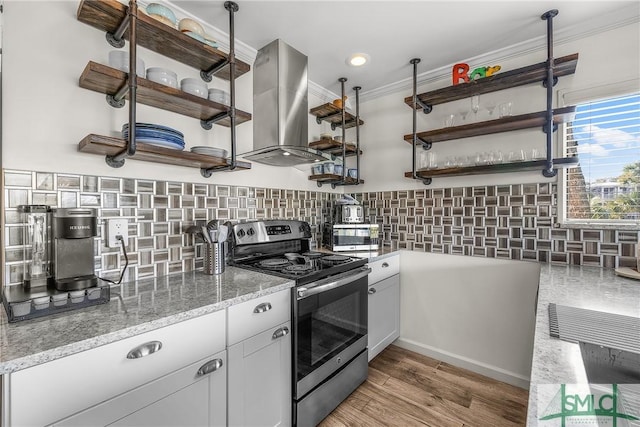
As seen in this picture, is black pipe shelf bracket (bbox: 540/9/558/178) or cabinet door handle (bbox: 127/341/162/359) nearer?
cabinet door handle (bbox: 127/341/162/359)

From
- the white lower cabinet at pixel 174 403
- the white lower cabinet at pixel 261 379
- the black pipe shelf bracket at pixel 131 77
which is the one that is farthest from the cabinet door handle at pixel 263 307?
the black pipe shelf bracket at pixel 131 77

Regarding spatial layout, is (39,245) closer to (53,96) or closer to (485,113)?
(53,96)

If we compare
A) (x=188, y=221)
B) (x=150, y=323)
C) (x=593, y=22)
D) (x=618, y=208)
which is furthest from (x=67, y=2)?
(x=618, y=208)

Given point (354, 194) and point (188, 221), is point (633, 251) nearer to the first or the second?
point (354, 194)

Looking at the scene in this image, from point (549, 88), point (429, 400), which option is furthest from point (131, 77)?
point (429, 400)

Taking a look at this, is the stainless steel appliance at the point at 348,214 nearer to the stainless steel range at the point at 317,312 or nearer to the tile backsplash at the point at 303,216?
the tile backsplash at the point at 303,216

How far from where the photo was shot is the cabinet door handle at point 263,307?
131 cm

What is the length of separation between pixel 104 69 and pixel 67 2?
1.52ft

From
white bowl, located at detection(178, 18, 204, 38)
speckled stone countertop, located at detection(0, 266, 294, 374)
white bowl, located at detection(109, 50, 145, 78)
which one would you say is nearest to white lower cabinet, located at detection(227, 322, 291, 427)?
speckled stone countertop, located at detection(0, 266, 294, 374)

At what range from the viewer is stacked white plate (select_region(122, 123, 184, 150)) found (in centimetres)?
136

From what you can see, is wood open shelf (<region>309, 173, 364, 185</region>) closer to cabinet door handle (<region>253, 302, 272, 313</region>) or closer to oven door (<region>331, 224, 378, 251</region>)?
oven door (<region>331, 224, 378, 251</region>)

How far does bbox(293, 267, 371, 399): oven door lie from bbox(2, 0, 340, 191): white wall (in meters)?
1.16

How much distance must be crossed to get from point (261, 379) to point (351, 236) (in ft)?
4.72

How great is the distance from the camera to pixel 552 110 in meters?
1.83
